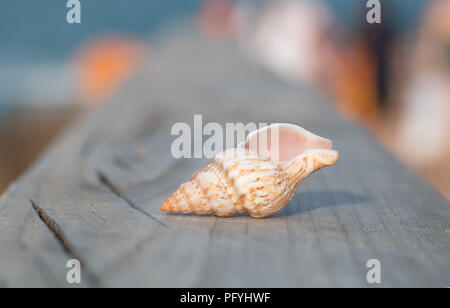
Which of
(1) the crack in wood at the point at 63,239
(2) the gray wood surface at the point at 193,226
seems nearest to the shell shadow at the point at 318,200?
(2) the gray wood surface at the point at 193,226

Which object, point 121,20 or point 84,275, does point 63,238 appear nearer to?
point 84,275

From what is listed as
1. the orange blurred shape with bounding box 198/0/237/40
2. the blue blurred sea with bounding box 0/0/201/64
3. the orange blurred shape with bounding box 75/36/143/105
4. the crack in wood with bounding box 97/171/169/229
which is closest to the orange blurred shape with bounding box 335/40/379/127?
the orange blurred shape with bounding box 198/0/237/40

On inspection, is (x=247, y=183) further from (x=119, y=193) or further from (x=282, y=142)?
(x=119, y=193)

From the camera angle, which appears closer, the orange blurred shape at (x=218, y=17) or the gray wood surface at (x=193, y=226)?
the gray wood surface at (x=193, y=226)

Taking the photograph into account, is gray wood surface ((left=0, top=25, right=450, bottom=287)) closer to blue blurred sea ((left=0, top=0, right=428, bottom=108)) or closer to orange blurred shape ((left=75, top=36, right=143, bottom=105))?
blue blurred sea ((left=0, top=0, right=428, bottom=108))

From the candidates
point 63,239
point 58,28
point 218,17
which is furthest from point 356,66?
point 58,28

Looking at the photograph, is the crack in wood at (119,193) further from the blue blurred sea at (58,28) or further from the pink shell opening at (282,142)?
the blue blurred sea at (58,28)

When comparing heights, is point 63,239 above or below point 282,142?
below

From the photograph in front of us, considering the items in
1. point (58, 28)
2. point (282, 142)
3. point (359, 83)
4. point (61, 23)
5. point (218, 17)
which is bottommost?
point (282, 142)
